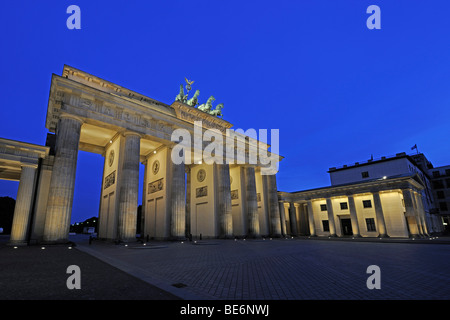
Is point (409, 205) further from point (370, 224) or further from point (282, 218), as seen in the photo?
point (282, 218)

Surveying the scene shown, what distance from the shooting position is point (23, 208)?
17.5 m

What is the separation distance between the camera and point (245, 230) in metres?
34.1

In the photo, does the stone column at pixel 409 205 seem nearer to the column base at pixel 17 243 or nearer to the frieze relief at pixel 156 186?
the frieze relief at pixel 156 186

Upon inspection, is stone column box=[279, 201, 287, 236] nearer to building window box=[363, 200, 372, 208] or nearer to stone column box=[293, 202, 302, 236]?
stone column box=[293, 202, 302, 236]

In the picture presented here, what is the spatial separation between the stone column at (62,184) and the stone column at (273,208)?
90.6 feet

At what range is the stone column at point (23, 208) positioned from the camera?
17.1m

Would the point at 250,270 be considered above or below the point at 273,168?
below

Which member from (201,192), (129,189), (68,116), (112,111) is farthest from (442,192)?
(68,116)

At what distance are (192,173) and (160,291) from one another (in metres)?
31.1

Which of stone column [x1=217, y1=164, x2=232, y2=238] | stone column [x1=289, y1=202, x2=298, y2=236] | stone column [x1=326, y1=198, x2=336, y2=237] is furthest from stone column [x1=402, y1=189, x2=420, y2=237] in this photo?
stone column [x1=217, y1=164, x2=232, y2=238]

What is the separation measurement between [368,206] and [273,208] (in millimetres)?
17239

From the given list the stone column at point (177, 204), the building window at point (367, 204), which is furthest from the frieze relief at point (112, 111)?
the building window at point (367, 204)
